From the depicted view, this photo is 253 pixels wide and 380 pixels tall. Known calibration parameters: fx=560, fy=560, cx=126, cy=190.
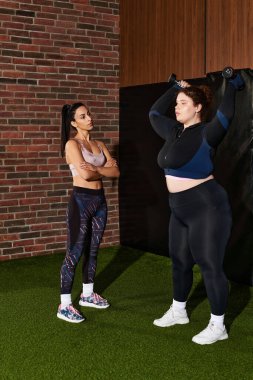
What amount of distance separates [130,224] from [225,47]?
2539 millimetres

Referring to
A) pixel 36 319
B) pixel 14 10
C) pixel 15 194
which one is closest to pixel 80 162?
pixel 36 319

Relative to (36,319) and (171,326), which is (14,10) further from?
(171,326)

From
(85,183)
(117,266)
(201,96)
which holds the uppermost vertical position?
(201,96)

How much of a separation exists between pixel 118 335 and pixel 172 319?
445 millimetres

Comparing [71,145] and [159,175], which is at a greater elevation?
[71,145]

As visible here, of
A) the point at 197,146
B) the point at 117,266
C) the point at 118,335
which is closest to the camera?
the point at 197,146

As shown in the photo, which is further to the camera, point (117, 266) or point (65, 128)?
point (117, 266)

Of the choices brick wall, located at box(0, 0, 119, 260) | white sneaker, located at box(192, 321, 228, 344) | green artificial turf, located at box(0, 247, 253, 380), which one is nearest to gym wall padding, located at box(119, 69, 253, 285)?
brick wall, located at box(0, 0, 119, 260)

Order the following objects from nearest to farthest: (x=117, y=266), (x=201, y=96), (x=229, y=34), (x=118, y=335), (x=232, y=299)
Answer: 1. (x=201, y=96)
2. (x=118, y=335)
3. (x=232, y=299)
4. (x=229, y=34)
5. (x=117, y=266)

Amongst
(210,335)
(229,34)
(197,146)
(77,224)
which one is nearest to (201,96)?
(197,146)

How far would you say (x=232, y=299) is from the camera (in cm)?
490

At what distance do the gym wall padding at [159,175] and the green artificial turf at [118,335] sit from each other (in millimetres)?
589

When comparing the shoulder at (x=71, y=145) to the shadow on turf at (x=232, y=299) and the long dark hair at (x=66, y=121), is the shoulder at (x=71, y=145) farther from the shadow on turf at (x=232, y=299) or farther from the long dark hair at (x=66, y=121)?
the shadow on turf at (x=232, y=299)

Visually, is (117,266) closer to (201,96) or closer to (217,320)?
(217,320)
